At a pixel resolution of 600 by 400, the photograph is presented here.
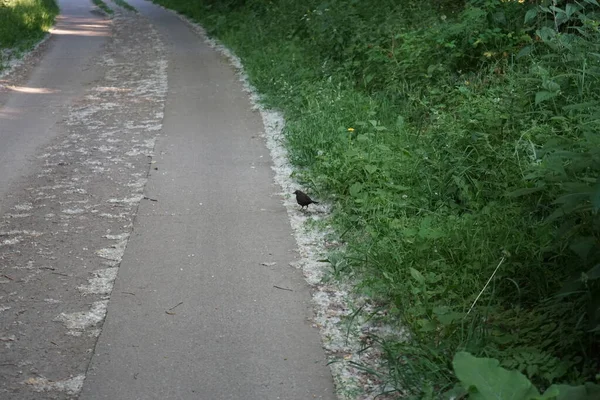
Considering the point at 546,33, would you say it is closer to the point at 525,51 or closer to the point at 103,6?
the point at 525,51

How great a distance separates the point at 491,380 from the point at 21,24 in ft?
70.2

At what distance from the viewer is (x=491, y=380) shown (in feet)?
9.89

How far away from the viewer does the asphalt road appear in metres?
4.54

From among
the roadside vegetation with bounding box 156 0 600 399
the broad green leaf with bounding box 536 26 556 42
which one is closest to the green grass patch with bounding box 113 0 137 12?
the roadside vegetation with bounding box 156 0 600 399

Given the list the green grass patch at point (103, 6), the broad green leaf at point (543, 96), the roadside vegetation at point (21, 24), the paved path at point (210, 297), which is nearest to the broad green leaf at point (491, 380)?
the paved path at point (210, 297)

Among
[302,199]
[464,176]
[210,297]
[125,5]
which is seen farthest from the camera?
[125,5]

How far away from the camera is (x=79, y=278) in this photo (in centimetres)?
586

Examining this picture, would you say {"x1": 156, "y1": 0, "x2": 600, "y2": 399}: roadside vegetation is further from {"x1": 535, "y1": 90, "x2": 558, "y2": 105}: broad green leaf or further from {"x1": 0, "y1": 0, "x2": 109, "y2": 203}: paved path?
{"x1": 0, "y1": 0, "x2": 109, "y2": 203}: paved path

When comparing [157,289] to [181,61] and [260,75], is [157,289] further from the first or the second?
[181,61]

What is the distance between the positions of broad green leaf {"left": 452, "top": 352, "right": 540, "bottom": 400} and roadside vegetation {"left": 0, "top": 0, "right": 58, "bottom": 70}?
15.6m

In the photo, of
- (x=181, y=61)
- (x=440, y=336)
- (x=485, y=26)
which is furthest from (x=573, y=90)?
(x=181, y=61)

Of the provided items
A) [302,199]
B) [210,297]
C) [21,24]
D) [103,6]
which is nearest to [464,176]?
[302,199]

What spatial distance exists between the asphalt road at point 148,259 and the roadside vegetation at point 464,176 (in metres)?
0.66

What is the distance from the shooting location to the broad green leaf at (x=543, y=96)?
7131 millimetres
